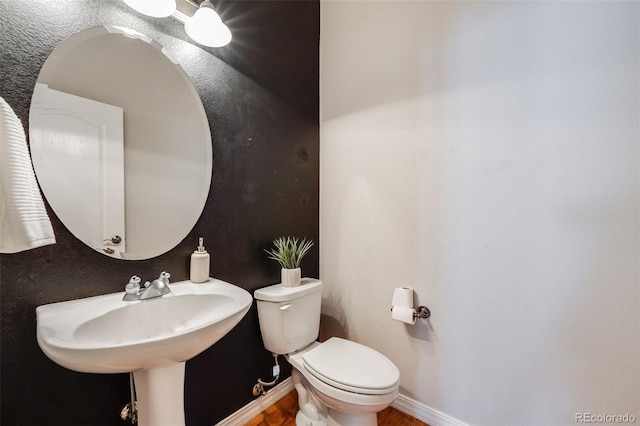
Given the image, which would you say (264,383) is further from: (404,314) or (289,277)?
(404,314)

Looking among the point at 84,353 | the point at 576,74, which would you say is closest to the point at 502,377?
the point at 576,74

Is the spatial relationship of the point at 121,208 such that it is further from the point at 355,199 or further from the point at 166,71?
the point at 355,199

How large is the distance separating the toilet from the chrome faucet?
46 cm

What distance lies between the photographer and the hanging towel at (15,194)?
26.0 inches

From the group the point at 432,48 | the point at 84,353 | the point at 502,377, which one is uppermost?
the point at 432,48

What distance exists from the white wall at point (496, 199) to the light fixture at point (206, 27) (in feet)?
2.63

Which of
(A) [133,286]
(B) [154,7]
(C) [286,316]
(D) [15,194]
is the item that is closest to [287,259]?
(C) [286,316]

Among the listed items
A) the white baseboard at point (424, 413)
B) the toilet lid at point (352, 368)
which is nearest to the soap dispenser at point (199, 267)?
the toilet lid at point (352, 368)

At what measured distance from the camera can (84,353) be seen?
58cm

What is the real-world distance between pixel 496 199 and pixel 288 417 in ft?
4.95

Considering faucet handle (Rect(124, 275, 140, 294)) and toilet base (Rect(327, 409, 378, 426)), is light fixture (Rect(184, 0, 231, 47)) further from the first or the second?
toilet base (Rect(327, 409, 378, 426))

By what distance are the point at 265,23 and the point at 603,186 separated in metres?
1.72

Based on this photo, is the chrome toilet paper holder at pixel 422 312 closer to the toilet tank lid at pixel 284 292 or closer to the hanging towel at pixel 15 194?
the toilet tank lid at pixel 284 292

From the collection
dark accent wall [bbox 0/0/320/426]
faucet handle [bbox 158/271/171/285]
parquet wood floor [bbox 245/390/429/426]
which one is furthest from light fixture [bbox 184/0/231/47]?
parquet wood floor [bbox 245/390/429/426]
